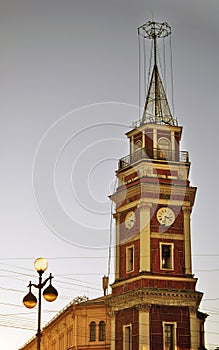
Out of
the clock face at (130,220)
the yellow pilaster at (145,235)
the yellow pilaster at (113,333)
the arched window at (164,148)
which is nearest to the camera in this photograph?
the yellow pilaster at (145,235)

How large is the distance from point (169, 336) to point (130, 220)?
29.1 feet

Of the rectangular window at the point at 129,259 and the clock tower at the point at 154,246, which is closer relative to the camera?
the clock tower at the point at 154,246

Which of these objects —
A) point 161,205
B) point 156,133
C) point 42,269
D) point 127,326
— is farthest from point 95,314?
point 42,269

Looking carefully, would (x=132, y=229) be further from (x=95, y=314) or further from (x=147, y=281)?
(x=95, y=314)

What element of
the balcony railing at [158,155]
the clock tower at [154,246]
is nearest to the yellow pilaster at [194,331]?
the clock tower at [154,246]

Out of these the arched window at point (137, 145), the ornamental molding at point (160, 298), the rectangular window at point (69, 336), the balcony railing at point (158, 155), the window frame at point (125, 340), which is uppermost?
the arched window at point (137, 145)

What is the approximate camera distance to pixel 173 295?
165ft

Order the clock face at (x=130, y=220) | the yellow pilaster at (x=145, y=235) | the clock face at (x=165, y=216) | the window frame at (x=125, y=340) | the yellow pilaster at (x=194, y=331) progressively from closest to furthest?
1. the yellow pilaster at (x=194, y=331)
2. the window frame at (x=125, y=340)
3. the yellow pilaster at (x=145, y=235)
4. the clock face at (x=165, y=216)
5. the clock face at (x=130, y=220)

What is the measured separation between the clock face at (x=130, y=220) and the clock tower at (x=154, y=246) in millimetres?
44

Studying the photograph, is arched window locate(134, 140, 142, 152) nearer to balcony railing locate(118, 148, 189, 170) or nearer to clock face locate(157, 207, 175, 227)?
balcony railing locate(118, 148, 189, 170)

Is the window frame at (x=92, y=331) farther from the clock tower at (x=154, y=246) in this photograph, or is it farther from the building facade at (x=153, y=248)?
the clock tower at (x=154, y=246)

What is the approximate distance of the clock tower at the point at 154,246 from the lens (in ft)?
164

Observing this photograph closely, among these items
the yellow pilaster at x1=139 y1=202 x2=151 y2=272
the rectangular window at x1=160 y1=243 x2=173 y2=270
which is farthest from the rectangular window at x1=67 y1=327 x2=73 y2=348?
the rectangular window at x1=160 y1=243 x2=173 y2=270

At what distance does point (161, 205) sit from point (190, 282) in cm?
→ 585
